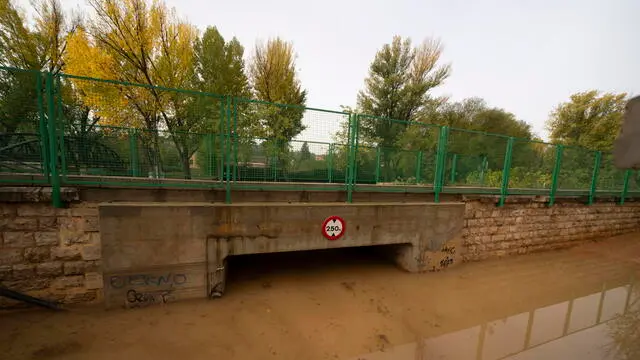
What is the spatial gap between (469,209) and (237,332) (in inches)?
246

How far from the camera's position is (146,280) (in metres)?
4.04

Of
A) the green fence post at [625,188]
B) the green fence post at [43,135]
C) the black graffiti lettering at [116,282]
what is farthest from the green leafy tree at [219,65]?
the green fence post at [625,188]

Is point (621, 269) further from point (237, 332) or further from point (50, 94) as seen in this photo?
point (50, 94)

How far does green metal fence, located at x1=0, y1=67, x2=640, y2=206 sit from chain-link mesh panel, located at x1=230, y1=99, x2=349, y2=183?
0.09ft

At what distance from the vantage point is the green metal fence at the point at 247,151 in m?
3.95

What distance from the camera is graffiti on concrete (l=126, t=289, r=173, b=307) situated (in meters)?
3.99

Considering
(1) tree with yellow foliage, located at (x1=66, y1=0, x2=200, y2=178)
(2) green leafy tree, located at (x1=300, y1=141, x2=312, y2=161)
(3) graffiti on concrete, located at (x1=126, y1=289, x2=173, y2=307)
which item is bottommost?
(3) graffiti on concrete, located at (x1=126, y1=289, x2=173, y2=307)

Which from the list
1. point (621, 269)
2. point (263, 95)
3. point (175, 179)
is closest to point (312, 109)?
point (175, 179)

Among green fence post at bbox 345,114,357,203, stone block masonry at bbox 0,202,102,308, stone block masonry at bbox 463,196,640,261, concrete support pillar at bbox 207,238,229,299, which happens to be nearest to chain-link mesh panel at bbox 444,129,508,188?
stone block masonry at bbox 463,196,640,261

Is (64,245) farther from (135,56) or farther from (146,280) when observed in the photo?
(135,56)

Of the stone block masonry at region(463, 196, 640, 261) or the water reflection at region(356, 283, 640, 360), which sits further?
the stone block masonry at region(463, 196, 640, 261)

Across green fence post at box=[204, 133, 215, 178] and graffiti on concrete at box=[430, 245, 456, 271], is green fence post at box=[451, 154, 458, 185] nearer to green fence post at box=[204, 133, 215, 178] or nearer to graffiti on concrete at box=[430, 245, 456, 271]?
graffiti on concrete at box=[430, 245, 456, 271]

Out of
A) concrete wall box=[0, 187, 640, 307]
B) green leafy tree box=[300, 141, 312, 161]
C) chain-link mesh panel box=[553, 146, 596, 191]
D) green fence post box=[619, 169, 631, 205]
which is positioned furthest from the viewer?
green fence post box=[619, 169, 631, 205]

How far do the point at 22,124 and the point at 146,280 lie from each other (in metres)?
3.55
